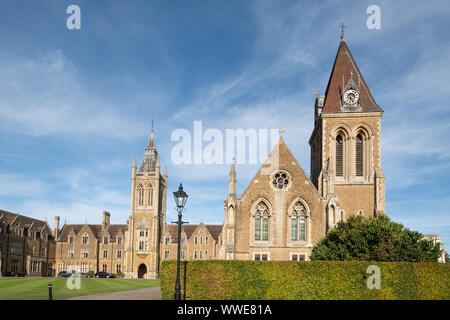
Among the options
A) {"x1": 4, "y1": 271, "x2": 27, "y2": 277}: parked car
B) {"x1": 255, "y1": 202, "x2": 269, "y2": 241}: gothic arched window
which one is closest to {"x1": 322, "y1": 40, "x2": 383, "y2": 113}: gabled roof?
{"x1": 255, "y1": 202, "x2": 269, "y2": 241}: gothic arched window

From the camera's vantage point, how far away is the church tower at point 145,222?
287 feet

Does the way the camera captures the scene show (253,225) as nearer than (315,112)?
Yes

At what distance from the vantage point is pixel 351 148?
4156cm

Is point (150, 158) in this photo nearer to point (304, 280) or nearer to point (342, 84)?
point (342, 84)

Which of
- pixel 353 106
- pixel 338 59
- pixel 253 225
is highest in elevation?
pixel 338 59

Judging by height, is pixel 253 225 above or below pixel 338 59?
below

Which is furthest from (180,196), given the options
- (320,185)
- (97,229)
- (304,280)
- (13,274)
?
(97,229)

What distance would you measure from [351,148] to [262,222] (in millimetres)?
11521

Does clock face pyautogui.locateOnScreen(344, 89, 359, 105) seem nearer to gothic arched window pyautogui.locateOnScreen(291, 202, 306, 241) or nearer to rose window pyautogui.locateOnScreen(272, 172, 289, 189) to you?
rose window pyautogui.locateOnScreen(272, 172, 289, 189)

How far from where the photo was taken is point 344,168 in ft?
136
